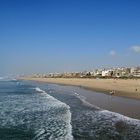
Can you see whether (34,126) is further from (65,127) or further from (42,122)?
(65,127)

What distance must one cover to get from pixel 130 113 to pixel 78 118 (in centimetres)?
449

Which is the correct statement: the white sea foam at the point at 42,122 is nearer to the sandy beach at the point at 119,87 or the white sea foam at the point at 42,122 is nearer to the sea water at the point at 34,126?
the sea water at the point at 34,126

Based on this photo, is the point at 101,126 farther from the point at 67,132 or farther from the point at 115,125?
the point at 67,132

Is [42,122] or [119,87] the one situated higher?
[119,87]

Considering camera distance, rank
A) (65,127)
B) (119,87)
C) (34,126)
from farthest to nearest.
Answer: (119,87) → (34,126) → (65,127)

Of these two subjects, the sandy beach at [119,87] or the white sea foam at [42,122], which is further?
the sandy beach at [119,87]

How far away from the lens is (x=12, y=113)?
2389 centimetres

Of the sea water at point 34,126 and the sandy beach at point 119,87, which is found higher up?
the sandy beach at point 119,87

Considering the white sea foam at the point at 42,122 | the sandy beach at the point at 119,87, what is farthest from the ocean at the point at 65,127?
the sandy beach at the point at 119,87

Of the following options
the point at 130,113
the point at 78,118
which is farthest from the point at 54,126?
the point at 130,113

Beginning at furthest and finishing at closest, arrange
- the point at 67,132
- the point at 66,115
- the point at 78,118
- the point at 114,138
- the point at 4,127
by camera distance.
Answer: the point at 66,115 → the point at 78,118 → the point at 4,127 → the point at 67,132 → the point at 114,138

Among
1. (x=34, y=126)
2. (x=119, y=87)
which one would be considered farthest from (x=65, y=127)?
(x=119, y=87)

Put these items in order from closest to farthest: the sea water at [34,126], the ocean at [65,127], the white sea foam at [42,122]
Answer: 1. the ocean at [65,127]
2. the sea water at [34,126]
3. the white sea foam at [42,122]

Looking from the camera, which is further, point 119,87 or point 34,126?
point 119,87
